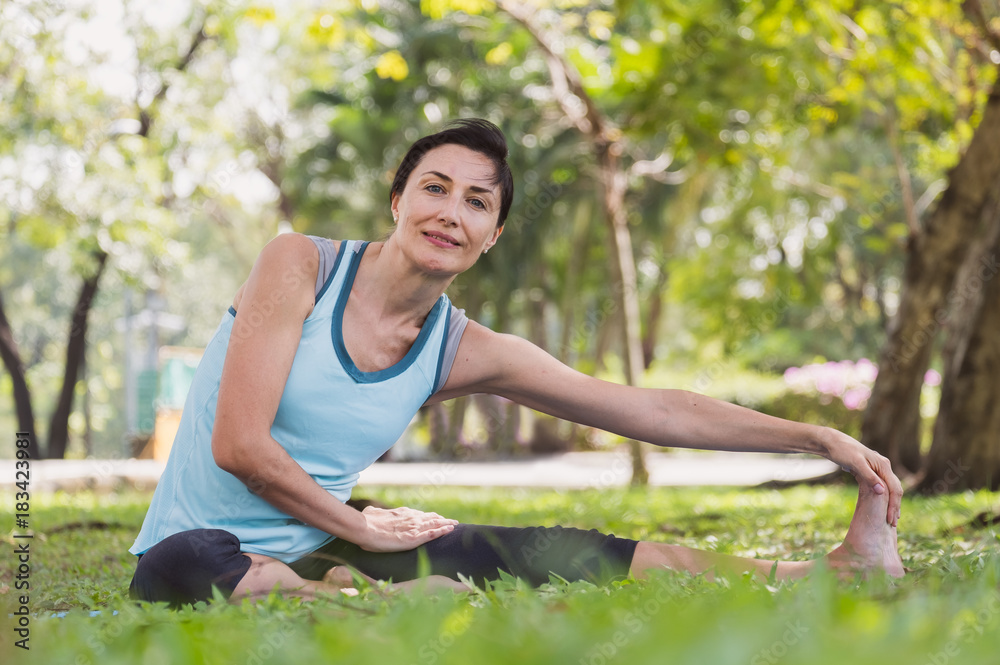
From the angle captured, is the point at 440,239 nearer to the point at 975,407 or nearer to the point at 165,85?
the point at 975,407

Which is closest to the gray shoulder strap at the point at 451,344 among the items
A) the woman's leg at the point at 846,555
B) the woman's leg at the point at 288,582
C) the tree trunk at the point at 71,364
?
the woman's leg at the point at 288,582

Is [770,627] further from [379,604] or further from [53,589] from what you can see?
[53,589]

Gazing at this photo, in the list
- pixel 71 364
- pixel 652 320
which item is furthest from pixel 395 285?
pixel 652 320

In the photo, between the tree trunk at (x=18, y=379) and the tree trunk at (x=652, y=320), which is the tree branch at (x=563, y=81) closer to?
the tree trunk at (x=18, y=379)

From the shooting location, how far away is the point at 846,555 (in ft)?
9.39

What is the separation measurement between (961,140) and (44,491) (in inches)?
423

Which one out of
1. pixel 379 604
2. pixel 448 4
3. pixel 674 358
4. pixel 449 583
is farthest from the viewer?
pixel 674 358

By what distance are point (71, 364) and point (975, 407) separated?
1452 cm

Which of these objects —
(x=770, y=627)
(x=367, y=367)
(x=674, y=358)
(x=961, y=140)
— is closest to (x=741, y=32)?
(x=961, y=140)

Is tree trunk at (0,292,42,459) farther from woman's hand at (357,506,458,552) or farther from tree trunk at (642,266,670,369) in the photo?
tree trunk at (642,266,670,369)

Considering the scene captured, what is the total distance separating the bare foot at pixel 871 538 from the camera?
110 inches

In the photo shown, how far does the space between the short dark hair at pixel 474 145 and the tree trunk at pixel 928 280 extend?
645 cm

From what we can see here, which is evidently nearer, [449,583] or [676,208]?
[449,583]

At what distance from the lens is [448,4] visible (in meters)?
9.05
